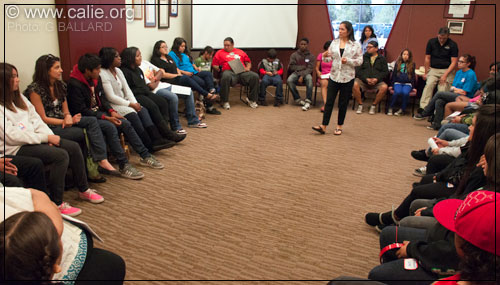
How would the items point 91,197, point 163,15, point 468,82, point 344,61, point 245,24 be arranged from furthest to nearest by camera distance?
point 245,24 < point 163,15 < point 468,82 < point 344,61 < point 91,197

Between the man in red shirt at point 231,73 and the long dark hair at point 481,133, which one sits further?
the man in red shirt at point 231,73

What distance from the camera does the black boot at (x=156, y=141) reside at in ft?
14.8

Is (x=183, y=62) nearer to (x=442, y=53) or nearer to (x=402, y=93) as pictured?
(x=402, y=93)

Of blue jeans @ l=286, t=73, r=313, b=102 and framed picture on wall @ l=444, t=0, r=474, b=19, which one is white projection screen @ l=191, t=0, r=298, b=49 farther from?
framed picture on wall @ l=444, t=0, r=474, b=19

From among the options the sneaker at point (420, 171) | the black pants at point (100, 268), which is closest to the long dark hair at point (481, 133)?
the sneaker at point (420, 171)

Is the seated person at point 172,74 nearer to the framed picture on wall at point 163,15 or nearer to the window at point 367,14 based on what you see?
the framed picture on wall at point 163,15

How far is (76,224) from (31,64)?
2.52 meters

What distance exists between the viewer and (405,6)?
7.54 meters

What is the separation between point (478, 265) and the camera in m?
1.31

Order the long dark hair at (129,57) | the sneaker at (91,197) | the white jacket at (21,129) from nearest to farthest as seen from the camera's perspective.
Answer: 1. the white jacket at (21,129)
2. the sneaker at (91,197)
3. the long dark hair at (129,57)

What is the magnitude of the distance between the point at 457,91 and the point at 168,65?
408 cm

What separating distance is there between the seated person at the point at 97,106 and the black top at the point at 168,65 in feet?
5.83

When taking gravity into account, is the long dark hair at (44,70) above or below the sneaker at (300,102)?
above

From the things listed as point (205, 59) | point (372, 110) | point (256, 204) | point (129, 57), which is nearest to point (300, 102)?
point (372, 110)
